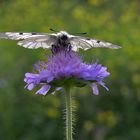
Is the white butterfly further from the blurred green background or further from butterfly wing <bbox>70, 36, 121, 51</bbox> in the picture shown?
the blurred green background

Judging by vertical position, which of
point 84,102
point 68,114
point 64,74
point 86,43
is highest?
point 84,102

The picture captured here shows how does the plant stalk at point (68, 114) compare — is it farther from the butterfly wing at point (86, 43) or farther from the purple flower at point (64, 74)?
the butterfly wing at point (86, 43)

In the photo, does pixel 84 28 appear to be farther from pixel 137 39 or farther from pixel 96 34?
pixel 137 39

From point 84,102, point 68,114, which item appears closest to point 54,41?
point 68,114

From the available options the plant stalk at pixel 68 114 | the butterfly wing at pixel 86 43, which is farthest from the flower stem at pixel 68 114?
the butterfly wing at pixel 86 43

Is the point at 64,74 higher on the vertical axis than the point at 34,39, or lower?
lower

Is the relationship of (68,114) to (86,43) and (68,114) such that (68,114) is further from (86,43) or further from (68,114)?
(86,43)

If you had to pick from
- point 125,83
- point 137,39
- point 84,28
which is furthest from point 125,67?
point 84,28
